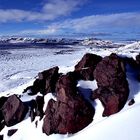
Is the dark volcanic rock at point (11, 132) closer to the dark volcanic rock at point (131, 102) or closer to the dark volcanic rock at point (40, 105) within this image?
the dark volcanic rock at point (40, 105)

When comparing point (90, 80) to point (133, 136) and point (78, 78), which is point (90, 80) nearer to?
point (78, 78)

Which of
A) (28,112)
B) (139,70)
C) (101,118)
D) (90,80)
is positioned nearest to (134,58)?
(139,70)

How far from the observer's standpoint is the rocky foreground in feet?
72.7

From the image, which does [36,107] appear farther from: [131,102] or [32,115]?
[131,102]

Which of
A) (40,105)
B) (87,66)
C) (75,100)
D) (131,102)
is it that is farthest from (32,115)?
(131,102)

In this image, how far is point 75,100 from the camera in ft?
74.2

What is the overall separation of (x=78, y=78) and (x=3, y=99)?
7.04 meters

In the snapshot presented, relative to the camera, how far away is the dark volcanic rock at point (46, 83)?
26.8 meters

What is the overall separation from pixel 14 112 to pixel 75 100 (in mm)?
5503

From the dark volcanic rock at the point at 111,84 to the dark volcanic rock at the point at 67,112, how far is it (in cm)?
115

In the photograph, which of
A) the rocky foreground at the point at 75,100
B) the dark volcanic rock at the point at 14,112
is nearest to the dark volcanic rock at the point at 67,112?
the rocky foreground at the point at 75,100

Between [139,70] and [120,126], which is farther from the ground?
[139,70]

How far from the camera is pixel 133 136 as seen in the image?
18.6m

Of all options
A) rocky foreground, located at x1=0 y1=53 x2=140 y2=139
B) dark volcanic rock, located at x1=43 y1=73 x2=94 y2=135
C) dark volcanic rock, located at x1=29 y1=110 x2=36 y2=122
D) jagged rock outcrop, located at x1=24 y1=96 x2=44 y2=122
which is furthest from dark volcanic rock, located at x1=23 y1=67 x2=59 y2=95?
dark volcanic rock, located at x1=43 y1=73 x2=94 y2=135
